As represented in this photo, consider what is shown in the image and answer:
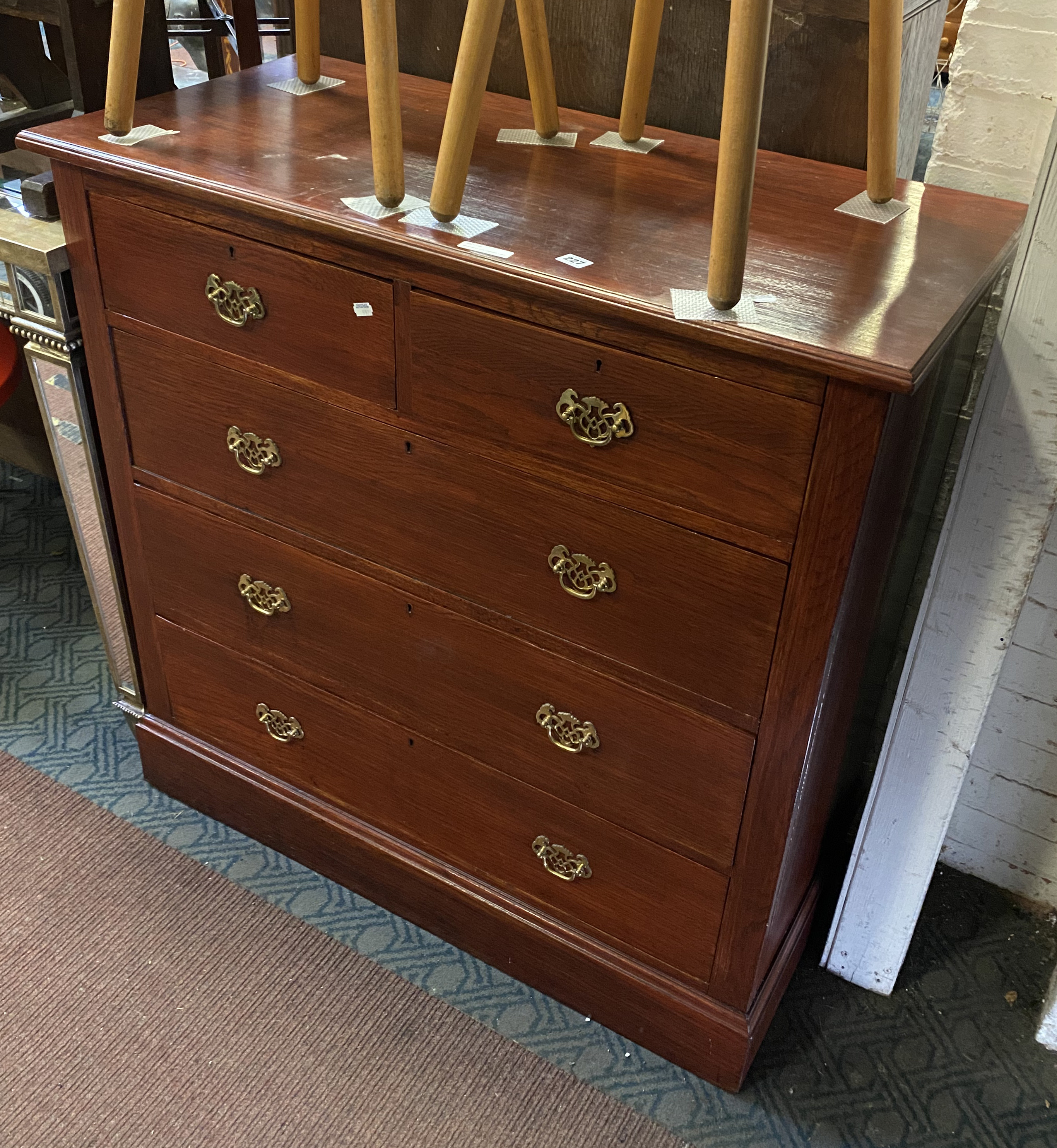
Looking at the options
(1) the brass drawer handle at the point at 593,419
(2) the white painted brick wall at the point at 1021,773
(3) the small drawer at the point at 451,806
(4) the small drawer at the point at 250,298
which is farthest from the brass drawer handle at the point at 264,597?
(2) the white painted brick wall at the point at 1021,773

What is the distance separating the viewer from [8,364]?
1.88m

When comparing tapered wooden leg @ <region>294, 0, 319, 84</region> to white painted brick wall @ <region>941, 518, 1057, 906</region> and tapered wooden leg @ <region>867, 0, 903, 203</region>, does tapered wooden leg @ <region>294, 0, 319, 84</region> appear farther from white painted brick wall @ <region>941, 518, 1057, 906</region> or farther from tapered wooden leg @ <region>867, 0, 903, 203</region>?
white painted brick wall @ <region>941, 518, 1057, 906</region>

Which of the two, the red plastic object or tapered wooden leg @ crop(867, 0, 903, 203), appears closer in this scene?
tapered wooden leg @ crop(867, 0, 903, 203)

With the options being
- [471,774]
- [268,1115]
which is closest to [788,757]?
[471,774]

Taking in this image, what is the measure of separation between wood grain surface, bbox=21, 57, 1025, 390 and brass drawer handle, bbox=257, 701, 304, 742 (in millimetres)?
743

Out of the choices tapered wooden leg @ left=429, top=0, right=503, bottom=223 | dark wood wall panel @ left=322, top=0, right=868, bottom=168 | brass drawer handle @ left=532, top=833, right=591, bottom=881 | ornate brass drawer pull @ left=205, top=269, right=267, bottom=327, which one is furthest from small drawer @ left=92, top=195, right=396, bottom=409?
brass drawer handle @ left=532, top=833, right=591, bottom=881

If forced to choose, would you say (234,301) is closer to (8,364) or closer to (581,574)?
(581,574)

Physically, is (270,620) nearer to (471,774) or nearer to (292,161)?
(471,774)

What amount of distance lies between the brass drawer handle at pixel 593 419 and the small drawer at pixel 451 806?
524 mm

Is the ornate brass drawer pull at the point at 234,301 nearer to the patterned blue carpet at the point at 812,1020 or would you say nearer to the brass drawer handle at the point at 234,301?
the brass drawer handle at the point at 234,301

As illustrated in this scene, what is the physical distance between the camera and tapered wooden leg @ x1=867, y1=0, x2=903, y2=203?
1094mm

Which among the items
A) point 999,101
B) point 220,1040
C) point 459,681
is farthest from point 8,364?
point 999,101

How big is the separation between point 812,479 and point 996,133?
549 mm

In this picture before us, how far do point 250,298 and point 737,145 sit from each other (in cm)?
63
